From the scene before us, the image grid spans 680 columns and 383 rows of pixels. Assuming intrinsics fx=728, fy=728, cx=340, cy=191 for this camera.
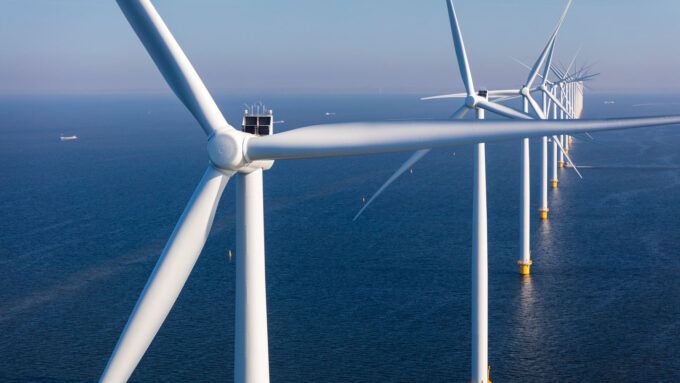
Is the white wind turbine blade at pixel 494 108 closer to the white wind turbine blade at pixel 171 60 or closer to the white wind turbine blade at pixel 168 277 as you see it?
the white wind turbine blade at pixel 171 60

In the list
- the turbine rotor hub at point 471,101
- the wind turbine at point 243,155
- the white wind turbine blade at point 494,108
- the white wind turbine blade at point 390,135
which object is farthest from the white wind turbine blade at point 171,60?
the white wind turbine blade at point 494,108

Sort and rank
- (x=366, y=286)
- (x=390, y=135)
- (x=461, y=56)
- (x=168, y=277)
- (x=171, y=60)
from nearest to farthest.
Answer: (x=390, y=135) < (x=168, y=277) < (x=171, y=60) < (x=461, y=56) < (x=366, y=286)

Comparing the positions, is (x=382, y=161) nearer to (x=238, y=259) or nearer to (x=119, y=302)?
(x=119, y=302)

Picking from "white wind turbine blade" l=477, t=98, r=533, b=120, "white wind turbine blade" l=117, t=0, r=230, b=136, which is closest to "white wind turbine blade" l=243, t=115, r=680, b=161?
"white wind turbine blade" l=117, t=0, r=230, b=136

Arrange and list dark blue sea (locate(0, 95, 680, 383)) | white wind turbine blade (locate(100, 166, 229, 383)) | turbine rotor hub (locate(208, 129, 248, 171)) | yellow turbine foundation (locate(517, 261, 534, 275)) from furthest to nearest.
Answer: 1. yellow turbine foundation (locate(517, 261, 534, 275))
2. dark blue sea (locate(0, 95, 680, 383))
3. turbine rotor hub (locate(208, 129, 248, 171))
4. white wind turbine blade (locate(100, 166, 229, 383))

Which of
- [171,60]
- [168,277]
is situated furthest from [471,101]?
[168,277]

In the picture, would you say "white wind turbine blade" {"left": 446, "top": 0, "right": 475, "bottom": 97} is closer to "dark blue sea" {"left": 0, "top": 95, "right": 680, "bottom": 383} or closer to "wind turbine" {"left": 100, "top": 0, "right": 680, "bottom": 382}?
"dark blue sea" {"left": 0, "top": 95, "right": 680, "bottom": 383}

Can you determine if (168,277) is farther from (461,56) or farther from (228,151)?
(461,56)
